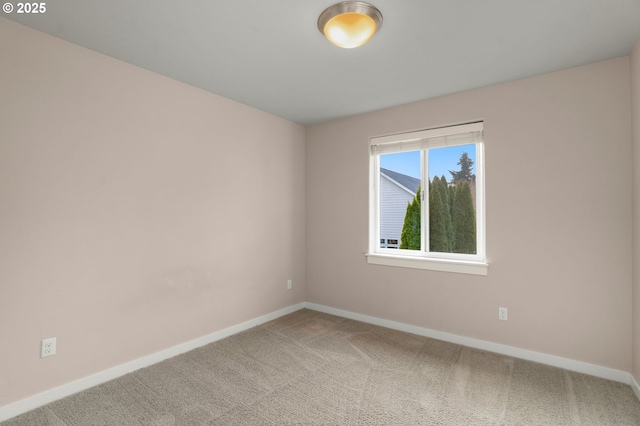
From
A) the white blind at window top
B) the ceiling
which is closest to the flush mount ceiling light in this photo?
the ceiling

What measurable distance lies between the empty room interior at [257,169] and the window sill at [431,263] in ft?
0.06

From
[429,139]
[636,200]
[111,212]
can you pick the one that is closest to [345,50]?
[429,139]

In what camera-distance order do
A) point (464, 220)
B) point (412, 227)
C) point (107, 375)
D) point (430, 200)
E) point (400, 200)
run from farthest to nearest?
point (400, 200), point (412, 227), point (430, 200), point (464, 220), point (107, 375)

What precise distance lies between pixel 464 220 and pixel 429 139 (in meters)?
0.94

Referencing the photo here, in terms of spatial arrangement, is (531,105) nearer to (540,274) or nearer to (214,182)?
(540,274)

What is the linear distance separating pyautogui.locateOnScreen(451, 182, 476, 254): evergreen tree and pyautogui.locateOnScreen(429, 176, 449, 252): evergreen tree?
0.37ft

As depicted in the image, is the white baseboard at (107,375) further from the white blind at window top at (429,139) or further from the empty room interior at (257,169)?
the white blind at window top at (429,139)

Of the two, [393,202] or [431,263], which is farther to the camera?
[393,202]

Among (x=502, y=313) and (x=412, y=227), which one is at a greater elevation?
(x=412, y=227)

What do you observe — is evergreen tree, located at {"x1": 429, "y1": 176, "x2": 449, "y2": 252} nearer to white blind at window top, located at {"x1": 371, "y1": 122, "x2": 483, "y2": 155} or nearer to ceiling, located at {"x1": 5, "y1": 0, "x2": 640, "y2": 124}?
white blind at window top, located at {"x1": 371, "y1": 122, "x2": 483, "y2": 155}

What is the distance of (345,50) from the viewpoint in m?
2.34

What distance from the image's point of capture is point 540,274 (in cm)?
271

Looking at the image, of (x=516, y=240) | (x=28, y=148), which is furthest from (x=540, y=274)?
(x=28, y=148)

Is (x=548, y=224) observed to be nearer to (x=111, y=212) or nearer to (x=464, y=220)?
(x=464, y=220)
